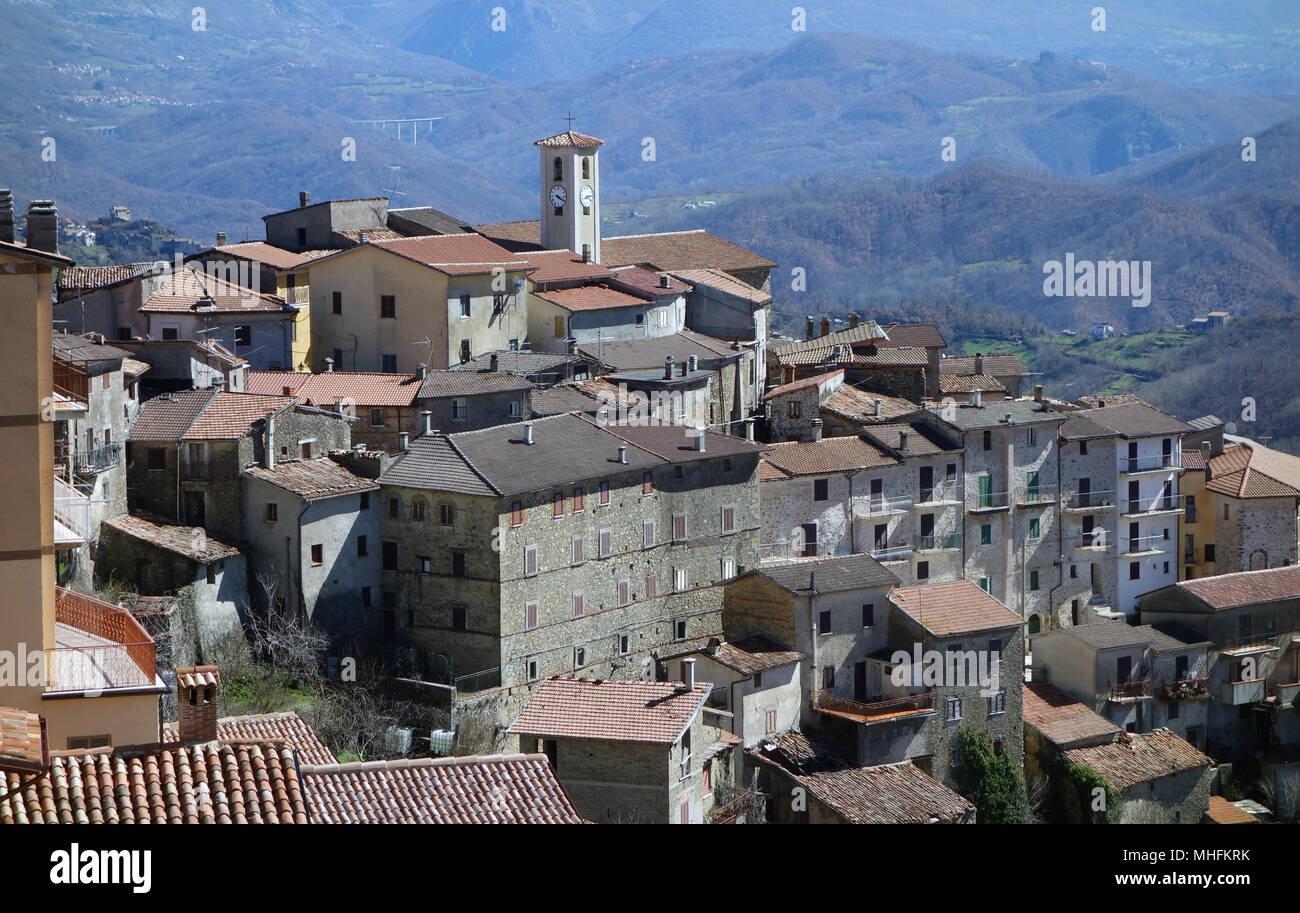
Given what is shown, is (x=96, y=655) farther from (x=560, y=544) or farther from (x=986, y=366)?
(x=986, y=366)

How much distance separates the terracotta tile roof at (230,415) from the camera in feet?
149

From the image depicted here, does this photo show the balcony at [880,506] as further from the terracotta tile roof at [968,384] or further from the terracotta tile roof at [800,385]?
the terracotta tile roof at [968,384]

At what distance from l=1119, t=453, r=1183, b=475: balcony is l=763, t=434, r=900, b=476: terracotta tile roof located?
10.4 m

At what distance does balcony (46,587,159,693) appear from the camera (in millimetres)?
23531

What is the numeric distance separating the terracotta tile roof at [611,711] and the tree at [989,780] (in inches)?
460

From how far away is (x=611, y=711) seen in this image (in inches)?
1505

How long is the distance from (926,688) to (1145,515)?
16456mm

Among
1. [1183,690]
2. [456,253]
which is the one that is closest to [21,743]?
[1183,690]

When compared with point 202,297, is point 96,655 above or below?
below

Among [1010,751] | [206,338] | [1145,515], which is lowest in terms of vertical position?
[1010,751]

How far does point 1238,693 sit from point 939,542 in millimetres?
10177
